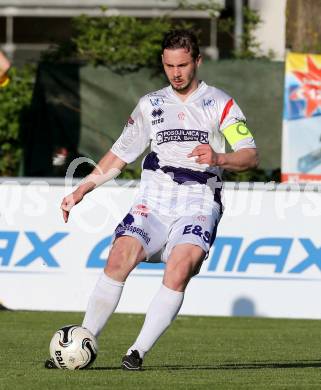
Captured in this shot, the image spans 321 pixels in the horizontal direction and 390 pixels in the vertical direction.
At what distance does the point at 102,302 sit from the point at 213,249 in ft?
16.6

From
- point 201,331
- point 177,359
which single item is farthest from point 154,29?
point 177,359

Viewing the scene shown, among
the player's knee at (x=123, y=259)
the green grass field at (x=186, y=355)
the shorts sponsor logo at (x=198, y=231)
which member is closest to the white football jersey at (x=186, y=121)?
the shorts sponsor logo at (x=198, y=231)

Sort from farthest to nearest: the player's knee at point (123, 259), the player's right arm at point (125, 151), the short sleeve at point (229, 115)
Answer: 1. the player's right arm at point (125, 151)
2. the short sleeve at point (229, 115)
3. the player's knee at point (123, 259)

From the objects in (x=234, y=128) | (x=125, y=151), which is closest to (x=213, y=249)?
(x=125, y=151)

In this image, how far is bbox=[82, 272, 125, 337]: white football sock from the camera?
27.3 ft

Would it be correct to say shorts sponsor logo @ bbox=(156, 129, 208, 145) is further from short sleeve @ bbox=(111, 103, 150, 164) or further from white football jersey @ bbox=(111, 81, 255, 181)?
short sleeve @ bbox=(111, 103, 150, 164)

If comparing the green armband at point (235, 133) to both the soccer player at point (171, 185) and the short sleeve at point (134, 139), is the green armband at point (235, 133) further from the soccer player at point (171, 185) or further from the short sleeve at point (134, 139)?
the short sleeve at point (134, 139)

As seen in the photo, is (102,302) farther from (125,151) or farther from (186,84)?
(186,84)

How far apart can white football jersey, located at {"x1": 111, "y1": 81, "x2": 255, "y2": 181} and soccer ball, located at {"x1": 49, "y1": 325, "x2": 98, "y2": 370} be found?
121cm

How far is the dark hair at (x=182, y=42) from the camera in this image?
8422mm

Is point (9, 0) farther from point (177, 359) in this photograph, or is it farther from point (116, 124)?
point (177, 359)

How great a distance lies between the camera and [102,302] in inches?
328

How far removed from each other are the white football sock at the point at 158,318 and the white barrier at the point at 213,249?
5.01 meters

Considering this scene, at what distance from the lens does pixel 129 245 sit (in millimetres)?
8320
